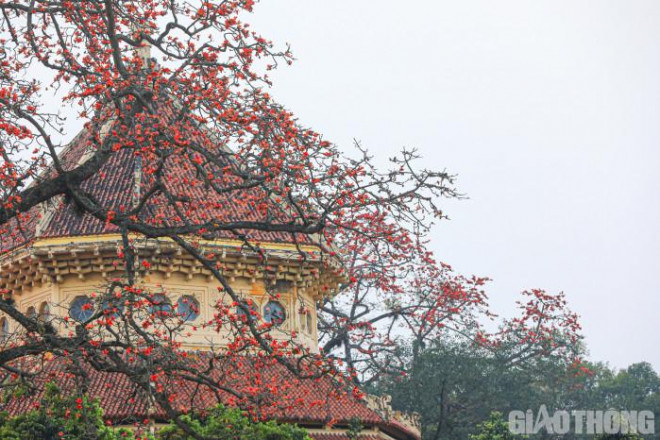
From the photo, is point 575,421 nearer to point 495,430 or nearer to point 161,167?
point 495,430

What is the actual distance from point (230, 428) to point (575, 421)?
3203 cm

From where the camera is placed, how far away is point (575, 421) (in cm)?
5031

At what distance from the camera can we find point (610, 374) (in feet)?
226

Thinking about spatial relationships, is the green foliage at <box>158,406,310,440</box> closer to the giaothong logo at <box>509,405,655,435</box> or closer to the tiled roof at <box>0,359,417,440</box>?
the tiled roof at <box>0,359,417,440</box>

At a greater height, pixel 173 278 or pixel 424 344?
pixel 424 344

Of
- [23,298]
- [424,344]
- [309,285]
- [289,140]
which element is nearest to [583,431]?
[424,344]

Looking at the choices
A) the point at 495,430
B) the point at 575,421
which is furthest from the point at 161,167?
the point at 575,421

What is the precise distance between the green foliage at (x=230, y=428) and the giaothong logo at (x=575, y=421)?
54.9ft

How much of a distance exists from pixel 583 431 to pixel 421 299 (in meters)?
18.4

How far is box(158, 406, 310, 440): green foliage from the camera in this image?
69.2ft

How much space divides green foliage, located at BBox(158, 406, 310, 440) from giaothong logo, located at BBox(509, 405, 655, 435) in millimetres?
16748

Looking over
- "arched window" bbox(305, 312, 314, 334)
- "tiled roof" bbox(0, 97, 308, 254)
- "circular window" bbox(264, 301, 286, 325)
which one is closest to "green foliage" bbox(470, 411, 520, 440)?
"arched window" bbox(305, 312, 314, 334)

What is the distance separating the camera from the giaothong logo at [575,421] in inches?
1598

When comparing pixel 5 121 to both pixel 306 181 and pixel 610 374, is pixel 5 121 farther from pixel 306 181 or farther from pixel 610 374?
pixel 610 374
